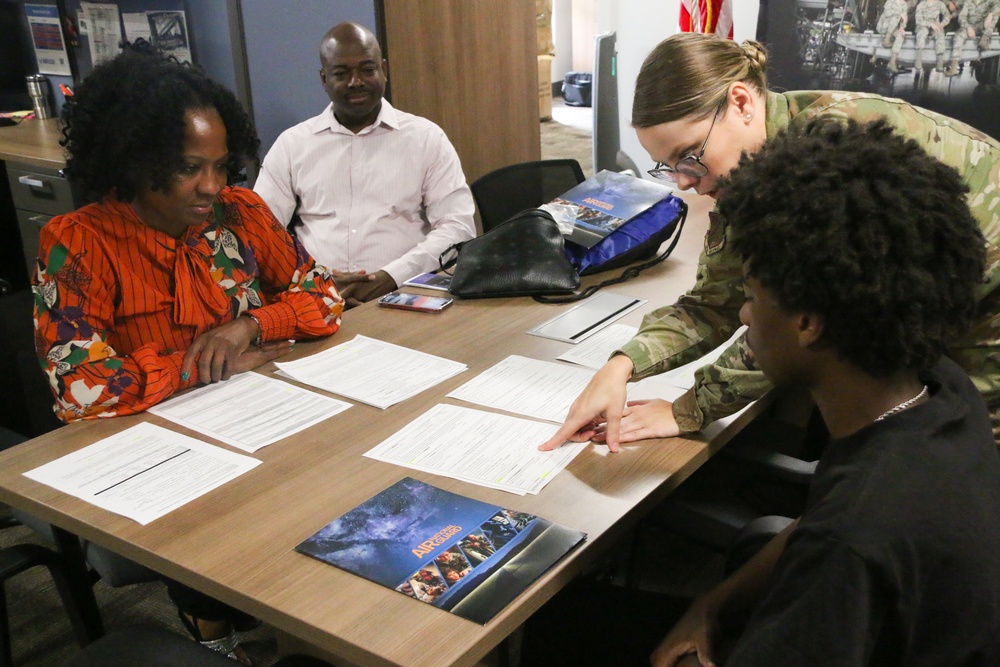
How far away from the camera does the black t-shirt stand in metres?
0.82

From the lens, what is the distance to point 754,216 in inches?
39.0

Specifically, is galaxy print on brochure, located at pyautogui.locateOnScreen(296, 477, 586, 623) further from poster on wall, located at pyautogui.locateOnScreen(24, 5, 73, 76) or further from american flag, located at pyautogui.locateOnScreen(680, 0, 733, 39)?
poster on wall, located at pyautogui.locateOnScreen(24, 5, 73, 76)

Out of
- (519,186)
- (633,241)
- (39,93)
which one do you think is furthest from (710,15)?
(39,93)

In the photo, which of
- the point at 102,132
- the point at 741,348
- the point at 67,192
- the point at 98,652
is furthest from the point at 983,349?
the point at 67,192

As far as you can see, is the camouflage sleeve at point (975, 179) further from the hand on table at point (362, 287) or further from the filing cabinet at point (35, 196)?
the filing cabinet at point (35, 196)

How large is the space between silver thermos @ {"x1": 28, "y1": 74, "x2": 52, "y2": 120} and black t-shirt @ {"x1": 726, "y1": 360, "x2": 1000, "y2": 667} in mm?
4567

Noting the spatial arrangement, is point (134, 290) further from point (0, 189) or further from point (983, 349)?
point (0, 189)

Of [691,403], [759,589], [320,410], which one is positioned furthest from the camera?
[320,410]

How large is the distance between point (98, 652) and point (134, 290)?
0.67 metres

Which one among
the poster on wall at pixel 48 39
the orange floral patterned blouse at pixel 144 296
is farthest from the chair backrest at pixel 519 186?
the poster on wall at pixel 48 39

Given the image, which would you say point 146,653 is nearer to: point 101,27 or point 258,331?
point 258,331

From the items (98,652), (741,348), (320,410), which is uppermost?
(741,348)

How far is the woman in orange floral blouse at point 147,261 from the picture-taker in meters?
1.56

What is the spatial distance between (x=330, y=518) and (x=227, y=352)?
1.94 feet
